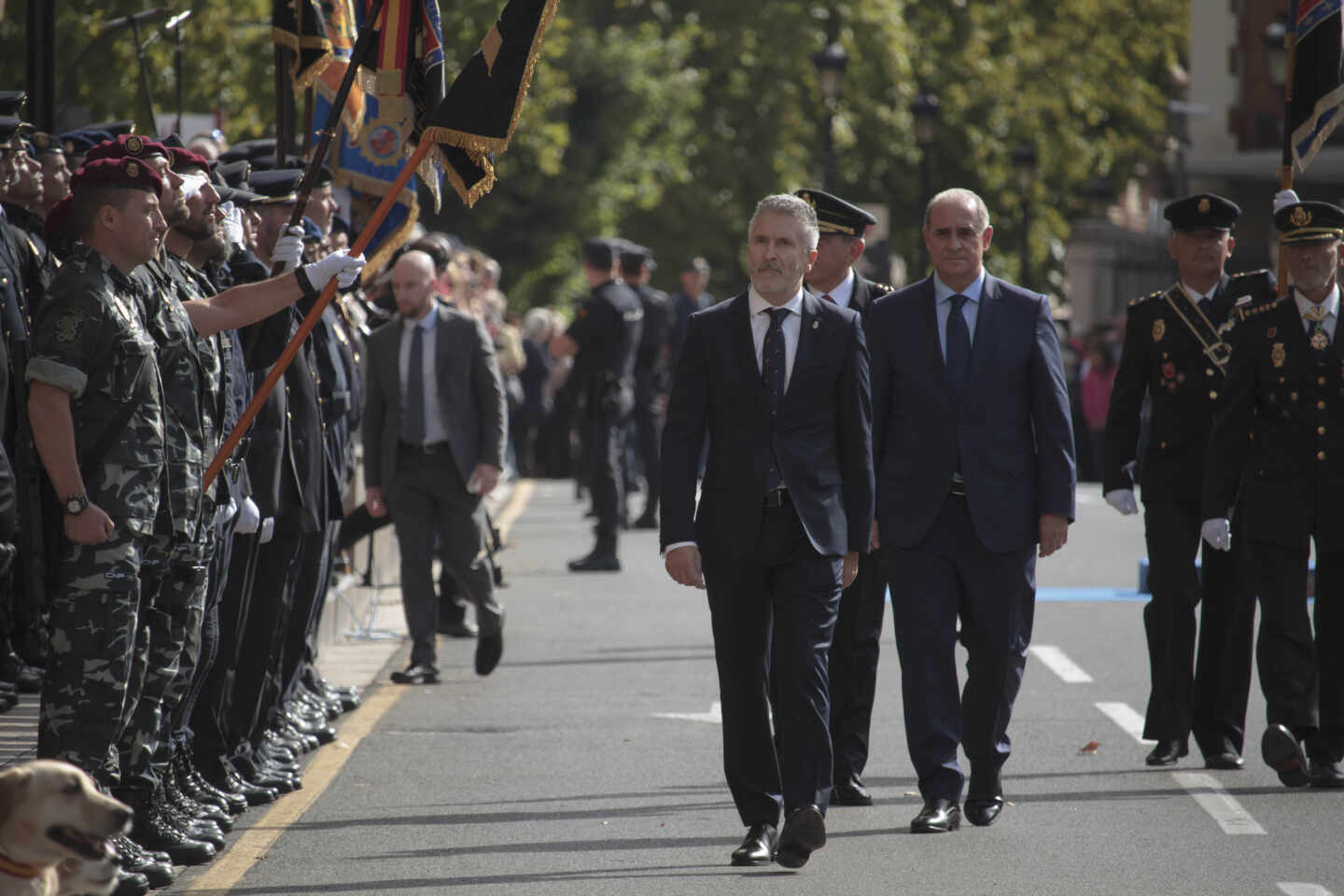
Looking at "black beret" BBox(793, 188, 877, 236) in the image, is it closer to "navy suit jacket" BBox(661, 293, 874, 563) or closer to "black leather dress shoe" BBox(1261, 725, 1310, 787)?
"navy suit jacket" BBox(661, 293, 874, 563)

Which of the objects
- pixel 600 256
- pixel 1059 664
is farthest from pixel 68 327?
pixel 600 256

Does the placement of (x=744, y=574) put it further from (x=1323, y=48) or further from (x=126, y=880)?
(x=1323, y=48)

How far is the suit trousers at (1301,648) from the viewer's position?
30.0 ft

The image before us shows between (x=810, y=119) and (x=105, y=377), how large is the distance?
38.8 meters

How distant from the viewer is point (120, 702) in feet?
22.2

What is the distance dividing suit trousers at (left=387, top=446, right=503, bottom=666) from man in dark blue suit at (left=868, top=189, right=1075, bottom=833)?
410 cm

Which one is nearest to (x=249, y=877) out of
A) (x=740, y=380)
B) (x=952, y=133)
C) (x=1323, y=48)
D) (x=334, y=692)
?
(x=740, y=380)

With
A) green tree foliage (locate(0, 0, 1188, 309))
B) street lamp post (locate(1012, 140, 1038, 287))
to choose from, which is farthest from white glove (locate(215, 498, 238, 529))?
green tree foliage (locate(0, 0, 1188, 309))

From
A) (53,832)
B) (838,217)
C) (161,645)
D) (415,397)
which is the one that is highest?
(838,217)

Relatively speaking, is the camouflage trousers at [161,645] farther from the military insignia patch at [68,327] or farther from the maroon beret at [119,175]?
the maroon beret at [119,175]

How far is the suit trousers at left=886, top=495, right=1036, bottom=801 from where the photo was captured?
816 centimetres

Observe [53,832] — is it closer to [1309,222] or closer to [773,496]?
[773,496]

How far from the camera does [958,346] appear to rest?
8.25m

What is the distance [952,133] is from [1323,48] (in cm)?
3488
